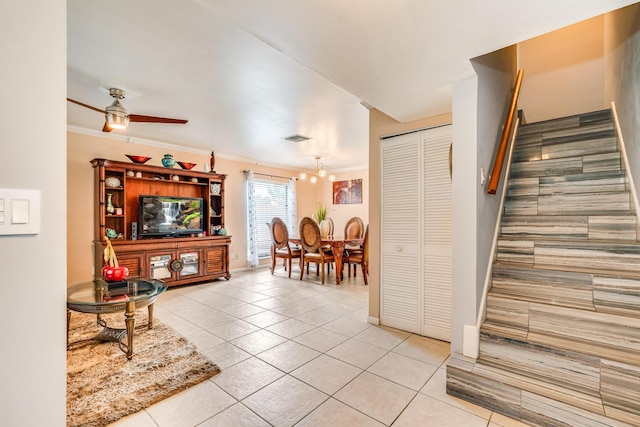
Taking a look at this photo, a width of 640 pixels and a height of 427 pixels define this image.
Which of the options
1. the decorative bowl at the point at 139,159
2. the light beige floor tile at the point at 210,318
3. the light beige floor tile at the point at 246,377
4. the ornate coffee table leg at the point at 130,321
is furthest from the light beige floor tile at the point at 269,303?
the decorative bowl at the point at 139,159

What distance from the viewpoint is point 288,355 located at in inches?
93.0

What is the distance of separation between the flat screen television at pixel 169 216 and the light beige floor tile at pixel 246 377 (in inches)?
126

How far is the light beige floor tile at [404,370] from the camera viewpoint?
6.53ft

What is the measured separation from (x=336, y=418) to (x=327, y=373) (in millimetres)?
466

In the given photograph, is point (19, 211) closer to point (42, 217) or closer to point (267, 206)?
point (42, 217)

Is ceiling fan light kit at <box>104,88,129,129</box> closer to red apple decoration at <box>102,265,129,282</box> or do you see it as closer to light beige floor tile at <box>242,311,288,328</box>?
red apple decoration at <box>102,265,129,282</box>

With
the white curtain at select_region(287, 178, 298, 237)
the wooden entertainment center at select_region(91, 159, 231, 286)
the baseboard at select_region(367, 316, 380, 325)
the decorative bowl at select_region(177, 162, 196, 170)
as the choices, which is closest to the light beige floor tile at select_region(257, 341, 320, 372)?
the baseboard at select_region(367, 316, 380, 325)

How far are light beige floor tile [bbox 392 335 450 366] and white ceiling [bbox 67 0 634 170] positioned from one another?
215 centimetres

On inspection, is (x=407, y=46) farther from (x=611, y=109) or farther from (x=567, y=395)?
(x=611, y=109)

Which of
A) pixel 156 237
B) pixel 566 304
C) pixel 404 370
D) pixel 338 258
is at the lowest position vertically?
pixel 404 370

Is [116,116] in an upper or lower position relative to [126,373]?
upper

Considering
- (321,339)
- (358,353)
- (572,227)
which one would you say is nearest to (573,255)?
(572,227)

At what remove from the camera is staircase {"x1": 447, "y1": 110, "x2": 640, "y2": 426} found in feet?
5.01

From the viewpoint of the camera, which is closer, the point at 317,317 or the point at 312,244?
the point at 317,317
